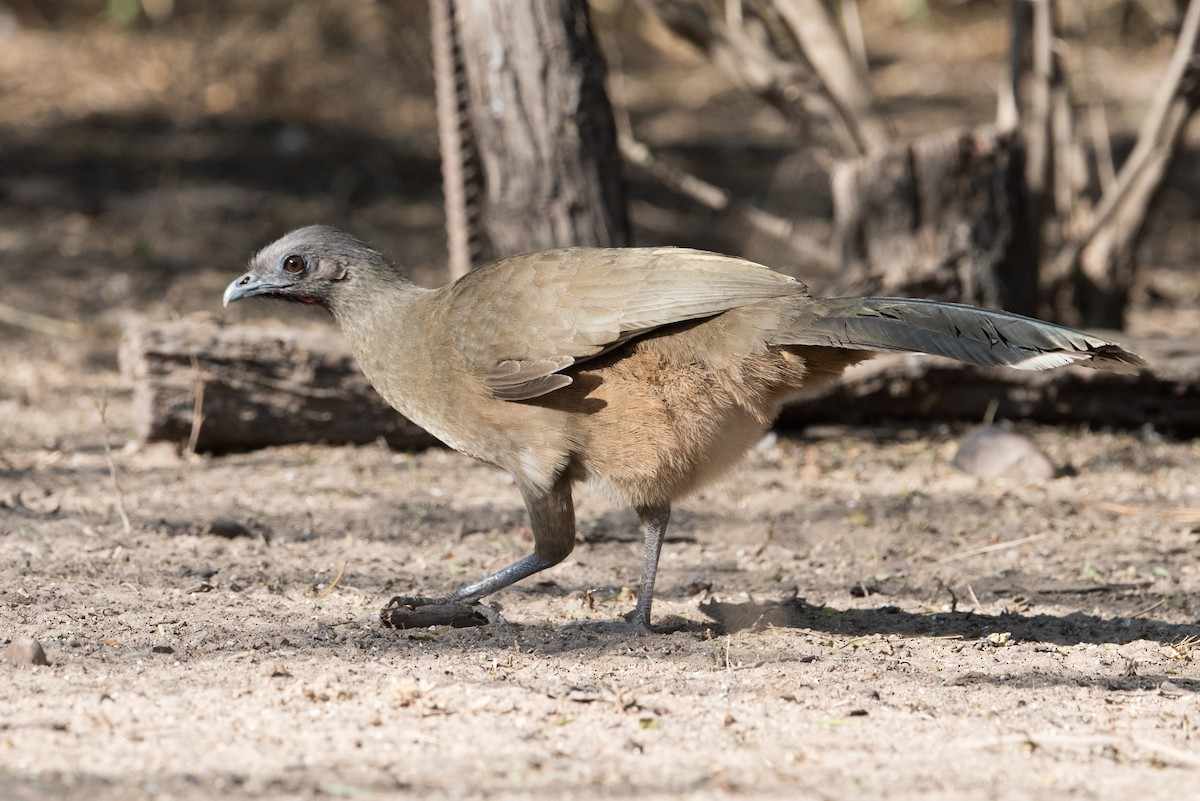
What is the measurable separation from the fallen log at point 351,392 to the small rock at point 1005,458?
1.38 feet

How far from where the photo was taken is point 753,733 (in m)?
3.07

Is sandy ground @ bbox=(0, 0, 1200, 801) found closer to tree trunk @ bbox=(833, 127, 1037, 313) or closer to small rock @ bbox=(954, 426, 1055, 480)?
small rock @ bbox=(954, 426, 1055, 480)

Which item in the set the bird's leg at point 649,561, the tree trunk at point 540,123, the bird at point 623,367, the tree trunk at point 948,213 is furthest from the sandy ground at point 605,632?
the tree trunk at point 540,123

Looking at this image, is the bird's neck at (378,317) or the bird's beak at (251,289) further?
the bird's beak at (251,289)

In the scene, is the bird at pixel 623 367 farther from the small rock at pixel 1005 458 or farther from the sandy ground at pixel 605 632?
the small rock at pixel 1005 458

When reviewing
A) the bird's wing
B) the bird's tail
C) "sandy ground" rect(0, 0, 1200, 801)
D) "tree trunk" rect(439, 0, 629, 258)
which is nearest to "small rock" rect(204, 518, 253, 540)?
"sandy ground" rect(0, 0, 1200, 801)

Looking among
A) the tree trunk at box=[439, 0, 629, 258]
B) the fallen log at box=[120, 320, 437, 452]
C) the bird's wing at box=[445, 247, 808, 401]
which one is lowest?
the fallen log at box=[120, 320, 437, 452]

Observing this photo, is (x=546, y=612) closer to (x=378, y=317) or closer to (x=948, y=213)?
(x=378, y=317)

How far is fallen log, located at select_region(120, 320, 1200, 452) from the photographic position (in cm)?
546

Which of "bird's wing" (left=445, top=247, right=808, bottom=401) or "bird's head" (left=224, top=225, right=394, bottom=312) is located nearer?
"bird's wing" (left=445, top=247, right=808, bottom=401)

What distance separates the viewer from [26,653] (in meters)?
3.33

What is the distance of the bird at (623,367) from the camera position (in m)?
3.84

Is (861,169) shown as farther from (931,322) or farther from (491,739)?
(491,739)

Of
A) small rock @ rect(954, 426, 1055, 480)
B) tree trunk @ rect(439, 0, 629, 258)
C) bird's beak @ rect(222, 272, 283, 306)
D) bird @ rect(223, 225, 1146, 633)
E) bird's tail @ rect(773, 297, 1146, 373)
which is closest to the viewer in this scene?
bird's tail @ rect(773, 297, 1146, 373)
